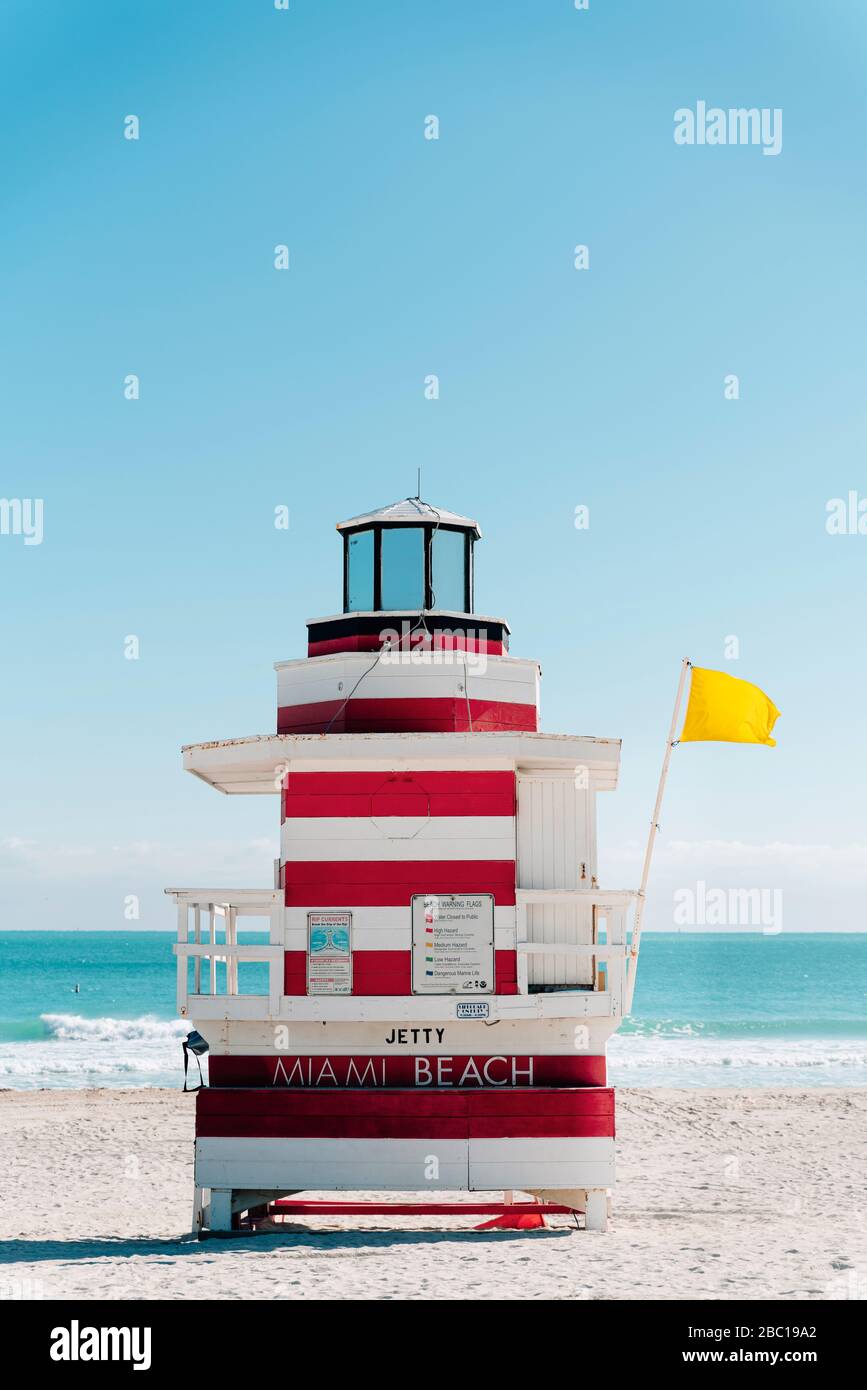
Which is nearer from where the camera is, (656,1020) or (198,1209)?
(198,1209)

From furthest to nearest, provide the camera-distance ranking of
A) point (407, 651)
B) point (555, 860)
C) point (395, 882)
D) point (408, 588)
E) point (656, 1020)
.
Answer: point (656, 1020), point (408, 588), point (407, 651), point (555, 860), point (395, 882)

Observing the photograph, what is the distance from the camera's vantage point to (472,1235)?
1250cm

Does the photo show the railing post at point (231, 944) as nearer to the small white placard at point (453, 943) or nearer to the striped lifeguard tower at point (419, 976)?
the striped lifeguard tower at point (419, 976)

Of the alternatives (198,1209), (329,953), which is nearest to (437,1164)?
(329,953)

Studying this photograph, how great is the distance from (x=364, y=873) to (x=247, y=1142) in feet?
9.06

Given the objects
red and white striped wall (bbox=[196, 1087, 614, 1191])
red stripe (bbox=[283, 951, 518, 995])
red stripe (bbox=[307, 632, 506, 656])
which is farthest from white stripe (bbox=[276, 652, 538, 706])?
red and white striped wall (bbox=[196, 1087, 614, 1191])

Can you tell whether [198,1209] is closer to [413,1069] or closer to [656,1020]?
[413,1069]

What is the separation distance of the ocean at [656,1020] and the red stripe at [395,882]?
2282cm

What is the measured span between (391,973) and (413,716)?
252 cm

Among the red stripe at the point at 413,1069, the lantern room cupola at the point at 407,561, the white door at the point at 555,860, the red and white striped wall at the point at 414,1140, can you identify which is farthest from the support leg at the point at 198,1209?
the lantern room cupola at the point at 407,561

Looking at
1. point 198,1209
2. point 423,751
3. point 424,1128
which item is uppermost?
point 423,751

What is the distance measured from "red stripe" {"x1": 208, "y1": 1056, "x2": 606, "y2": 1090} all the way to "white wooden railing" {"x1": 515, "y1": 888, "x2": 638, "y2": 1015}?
0.71m

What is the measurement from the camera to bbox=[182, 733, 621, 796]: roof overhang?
42.6 ft

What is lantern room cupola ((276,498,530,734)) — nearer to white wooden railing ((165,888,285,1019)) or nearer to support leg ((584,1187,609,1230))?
white wooden railing ((165,888,285,1019))
